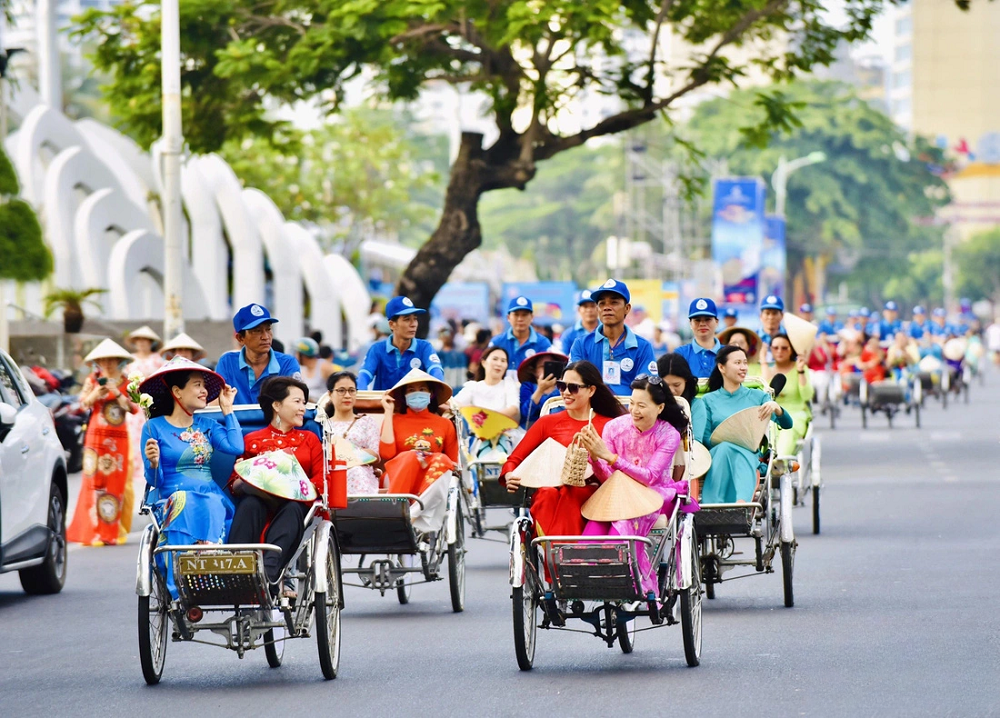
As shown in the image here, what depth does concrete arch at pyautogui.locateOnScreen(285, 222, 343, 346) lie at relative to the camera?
1752 inches

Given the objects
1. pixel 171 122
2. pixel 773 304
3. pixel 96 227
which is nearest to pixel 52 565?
pixel 773 304

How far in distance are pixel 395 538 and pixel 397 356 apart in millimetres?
2199

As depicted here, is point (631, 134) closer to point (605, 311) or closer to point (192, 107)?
point (192, 107)

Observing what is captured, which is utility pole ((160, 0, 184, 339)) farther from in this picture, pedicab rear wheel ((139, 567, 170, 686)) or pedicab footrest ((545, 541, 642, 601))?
pedicab footrest ((545, 541, 642, 601))

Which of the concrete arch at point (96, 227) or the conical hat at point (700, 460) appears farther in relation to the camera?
the concrete arch at point (96, 227)

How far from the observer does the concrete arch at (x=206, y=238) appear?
39000mm

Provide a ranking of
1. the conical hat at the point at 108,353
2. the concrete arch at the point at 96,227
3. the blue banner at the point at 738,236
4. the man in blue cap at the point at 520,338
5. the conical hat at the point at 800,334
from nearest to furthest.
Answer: the man in blue cap at the point at 520,338, the conical hat at the point at 800,334, the conical hat at the point at 108,353, the concrete arch at the point at 96,227, the blue banner at the point at 738,236

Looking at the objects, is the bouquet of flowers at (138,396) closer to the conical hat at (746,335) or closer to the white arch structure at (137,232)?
the conical hat at (746,335)

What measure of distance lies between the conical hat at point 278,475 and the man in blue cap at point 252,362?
5.27 feet

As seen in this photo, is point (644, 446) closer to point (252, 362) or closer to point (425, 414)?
point (252, 362)

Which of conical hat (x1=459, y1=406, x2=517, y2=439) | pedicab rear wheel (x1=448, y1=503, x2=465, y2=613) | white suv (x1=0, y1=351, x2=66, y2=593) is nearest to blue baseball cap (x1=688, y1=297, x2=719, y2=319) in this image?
conical hat (x1=459, y1=406, x2=517, y2=439)

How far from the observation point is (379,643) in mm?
10484

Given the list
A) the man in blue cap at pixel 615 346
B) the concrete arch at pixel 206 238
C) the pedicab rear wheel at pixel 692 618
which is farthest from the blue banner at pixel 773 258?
the pedicab rear wheel at pixel 692 618

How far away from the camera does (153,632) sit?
902 centimetres
